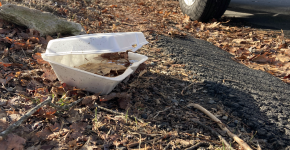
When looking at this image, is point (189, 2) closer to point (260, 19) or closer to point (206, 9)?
point (206, 9)

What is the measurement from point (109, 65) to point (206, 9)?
2.91 metres

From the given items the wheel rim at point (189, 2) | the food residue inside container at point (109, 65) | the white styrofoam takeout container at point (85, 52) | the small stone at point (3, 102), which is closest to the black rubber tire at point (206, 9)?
the wheel rim at point (189, 2)

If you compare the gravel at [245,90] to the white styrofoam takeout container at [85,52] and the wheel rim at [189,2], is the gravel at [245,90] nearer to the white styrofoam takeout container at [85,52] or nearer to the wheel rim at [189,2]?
the white styrofoam takeout container at [85,52]

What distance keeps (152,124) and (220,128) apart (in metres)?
0.54

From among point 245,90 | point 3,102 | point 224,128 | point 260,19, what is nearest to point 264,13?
point 260,19

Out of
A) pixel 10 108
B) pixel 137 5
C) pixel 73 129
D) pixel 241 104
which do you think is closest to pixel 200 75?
pixel 241 104

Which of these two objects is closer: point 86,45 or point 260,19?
point 86,45

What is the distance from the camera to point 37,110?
1.50 m

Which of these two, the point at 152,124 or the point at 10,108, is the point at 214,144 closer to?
the point at 152,124

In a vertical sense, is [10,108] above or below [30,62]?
below

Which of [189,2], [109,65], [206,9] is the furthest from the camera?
[189,2]

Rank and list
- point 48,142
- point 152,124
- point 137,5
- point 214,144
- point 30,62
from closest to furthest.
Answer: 1. point 48,142
2. point 214,144
3. point 152,124
4. point 30,62
5. point 137,5

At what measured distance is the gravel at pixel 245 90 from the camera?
1628 mm

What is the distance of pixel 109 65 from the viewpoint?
2.05 metres
